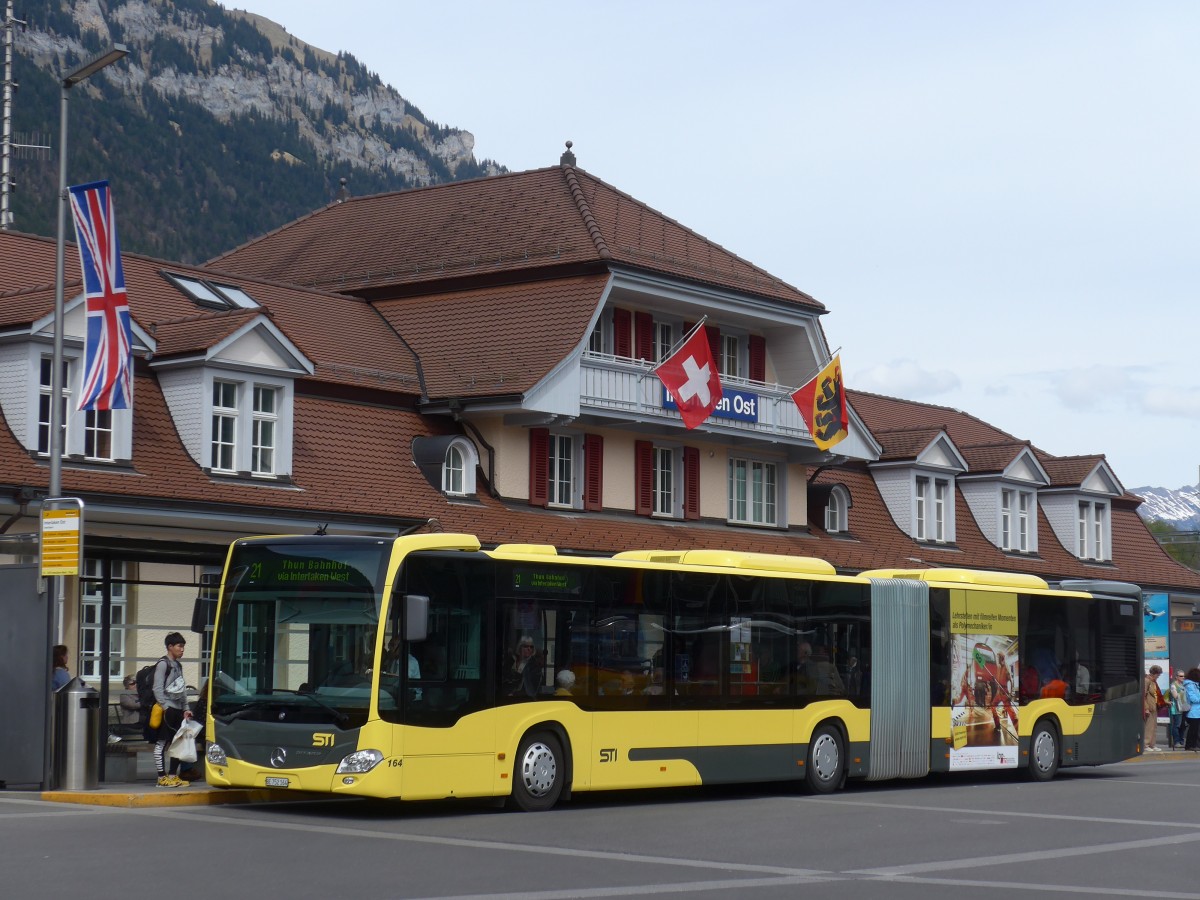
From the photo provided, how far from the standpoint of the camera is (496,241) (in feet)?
127

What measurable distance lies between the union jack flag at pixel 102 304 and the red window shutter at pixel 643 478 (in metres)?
16.4

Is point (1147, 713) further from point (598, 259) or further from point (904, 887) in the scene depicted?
point (904, 887)

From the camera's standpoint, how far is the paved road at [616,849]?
12789 mm

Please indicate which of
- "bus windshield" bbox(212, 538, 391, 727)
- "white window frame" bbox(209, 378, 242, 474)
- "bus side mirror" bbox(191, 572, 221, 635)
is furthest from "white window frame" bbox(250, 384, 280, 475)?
"bus windshield" bbox(212, 538, 391, 727)

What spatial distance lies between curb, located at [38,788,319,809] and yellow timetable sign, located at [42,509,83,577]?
2268 mm

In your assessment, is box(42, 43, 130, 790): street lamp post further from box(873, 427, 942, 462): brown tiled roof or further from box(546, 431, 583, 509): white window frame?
box(873, 427, 942, 462): brown tiled roof

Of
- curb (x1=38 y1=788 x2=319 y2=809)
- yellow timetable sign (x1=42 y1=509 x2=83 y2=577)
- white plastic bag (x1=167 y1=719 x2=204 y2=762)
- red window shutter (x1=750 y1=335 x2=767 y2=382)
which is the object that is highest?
red window shutter (x1=750 y1=335 x2=767 y2=382)

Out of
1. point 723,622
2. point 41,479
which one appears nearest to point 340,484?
point 41,479

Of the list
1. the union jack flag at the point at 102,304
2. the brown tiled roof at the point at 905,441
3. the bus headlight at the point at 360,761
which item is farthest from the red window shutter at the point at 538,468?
the bus headlight at the point at 360,761

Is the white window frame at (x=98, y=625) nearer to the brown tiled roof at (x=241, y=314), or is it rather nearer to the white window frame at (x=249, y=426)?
the white window frame at (x=249, y=426)

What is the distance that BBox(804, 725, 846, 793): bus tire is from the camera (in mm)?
23391

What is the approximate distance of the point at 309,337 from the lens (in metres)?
33.8

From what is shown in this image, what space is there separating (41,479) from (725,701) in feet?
31.7

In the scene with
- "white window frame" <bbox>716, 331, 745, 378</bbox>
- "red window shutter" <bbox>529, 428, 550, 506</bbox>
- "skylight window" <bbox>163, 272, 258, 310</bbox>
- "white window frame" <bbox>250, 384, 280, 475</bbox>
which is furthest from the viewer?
"white window frame" <bbox>716, 331, 745, 378</bbox>
